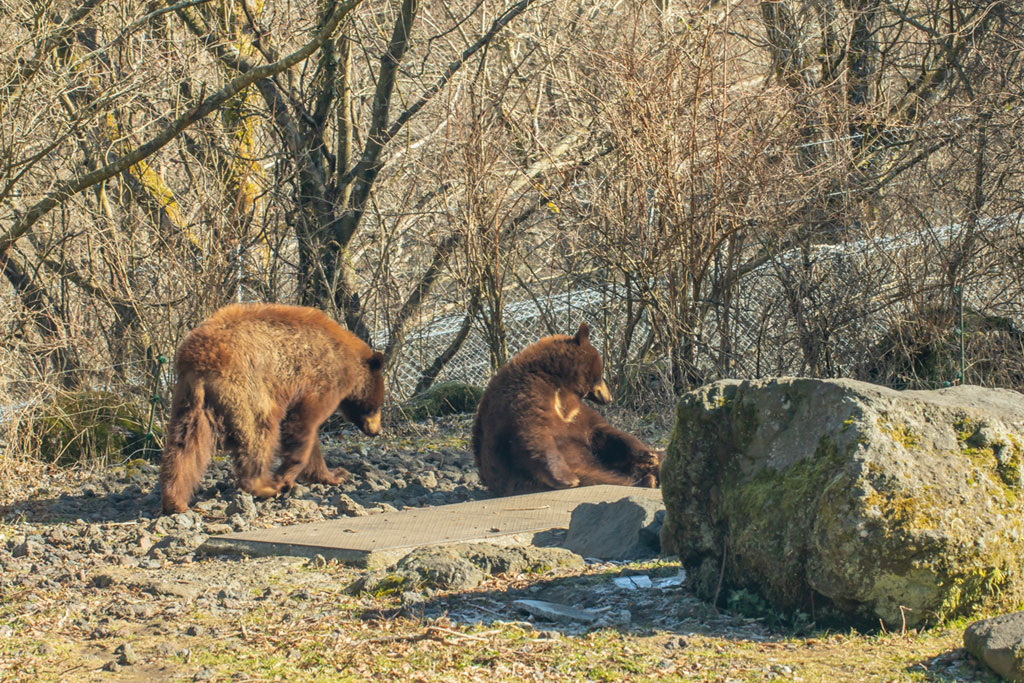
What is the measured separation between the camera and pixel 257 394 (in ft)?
27.5

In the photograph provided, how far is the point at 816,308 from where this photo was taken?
1124cm

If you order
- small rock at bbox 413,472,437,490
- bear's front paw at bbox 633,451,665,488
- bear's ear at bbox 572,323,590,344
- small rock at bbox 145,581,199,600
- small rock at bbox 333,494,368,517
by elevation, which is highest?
bear's ear at bbox 572,323,590,344

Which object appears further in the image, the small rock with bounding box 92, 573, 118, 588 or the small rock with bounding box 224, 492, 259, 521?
the small rock with bounding box 224, 492, 259, 521

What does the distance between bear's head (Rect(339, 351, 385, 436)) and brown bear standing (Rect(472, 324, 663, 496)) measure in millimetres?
1497

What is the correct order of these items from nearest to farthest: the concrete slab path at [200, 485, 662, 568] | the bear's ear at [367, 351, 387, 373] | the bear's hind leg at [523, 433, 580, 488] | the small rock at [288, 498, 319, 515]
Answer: the concrete slab path at [200, 485, 662, 568] < the small rock at [288, 498, 319, 515] < the bear's hind leg at [523, 433, 580, 488] < the bear's ear at [367, 351, 387, 373]

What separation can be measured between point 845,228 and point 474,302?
4106mm

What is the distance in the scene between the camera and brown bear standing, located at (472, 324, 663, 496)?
27.8ft

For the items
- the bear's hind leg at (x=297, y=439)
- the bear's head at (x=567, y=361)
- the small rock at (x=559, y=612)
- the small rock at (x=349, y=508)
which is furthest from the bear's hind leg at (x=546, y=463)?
the small rock at (x=559, y=612)

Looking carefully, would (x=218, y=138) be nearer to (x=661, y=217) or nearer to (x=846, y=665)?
(x=661, y=217)

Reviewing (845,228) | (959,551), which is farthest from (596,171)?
(959,551)

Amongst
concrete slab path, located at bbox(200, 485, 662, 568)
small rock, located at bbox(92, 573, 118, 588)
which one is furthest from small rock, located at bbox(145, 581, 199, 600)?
concrete slab path, located at bbox(200, 485, 662, 568)

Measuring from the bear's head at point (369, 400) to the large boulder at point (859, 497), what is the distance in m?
5.24

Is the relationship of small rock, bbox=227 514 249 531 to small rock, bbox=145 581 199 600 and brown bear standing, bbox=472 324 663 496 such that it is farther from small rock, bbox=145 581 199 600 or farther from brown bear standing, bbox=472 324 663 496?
brown bear standing, bbox=472 324 663 496

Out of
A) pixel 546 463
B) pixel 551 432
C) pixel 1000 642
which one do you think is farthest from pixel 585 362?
pixel 1000 642
